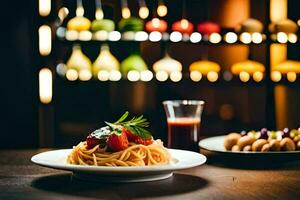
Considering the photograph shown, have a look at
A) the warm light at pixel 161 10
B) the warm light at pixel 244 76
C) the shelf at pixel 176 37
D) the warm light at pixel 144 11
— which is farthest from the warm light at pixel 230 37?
the warm light at pixel 144 11

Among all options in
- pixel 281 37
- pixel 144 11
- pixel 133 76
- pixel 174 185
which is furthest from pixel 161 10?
pixel 174 185

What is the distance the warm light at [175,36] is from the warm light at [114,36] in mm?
343

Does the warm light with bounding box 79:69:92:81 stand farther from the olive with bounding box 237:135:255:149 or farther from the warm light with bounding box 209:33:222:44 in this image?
the olive with bounding box 237:135:255:149

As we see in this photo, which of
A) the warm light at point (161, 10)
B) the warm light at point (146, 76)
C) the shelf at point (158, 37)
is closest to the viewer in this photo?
the shelf at point (158, 37)

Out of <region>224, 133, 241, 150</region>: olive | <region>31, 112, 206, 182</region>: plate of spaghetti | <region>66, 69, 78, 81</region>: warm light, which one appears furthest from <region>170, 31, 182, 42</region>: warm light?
<region>31, 112, 206, 182</region>: plate of spaghetti

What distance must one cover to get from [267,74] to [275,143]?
206 cm

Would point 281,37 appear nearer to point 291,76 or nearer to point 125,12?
point 291,76

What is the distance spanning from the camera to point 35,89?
335 centimetres

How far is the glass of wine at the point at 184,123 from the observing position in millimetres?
2061

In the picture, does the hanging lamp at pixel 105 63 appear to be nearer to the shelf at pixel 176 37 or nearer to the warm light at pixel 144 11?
the shelf at pixel 176 37

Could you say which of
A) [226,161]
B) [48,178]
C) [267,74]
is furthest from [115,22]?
[48,178]

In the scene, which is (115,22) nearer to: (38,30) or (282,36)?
(38,30)

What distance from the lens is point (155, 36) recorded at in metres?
3.80

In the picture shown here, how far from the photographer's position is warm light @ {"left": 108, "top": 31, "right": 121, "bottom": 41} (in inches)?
147
